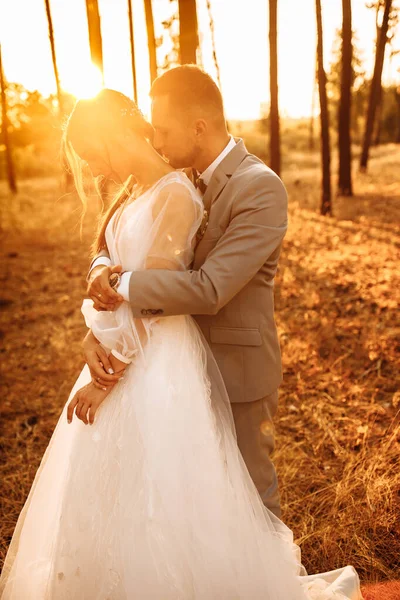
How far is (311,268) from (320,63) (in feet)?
21.7

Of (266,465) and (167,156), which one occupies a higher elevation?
(167,156)

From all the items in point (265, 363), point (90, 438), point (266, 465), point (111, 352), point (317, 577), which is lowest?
point (317, 577)

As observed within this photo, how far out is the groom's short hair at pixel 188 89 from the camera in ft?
7.58

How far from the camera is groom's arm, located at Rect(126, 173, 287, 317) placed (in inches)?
83.8

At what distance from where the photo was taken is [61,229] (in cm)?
1517

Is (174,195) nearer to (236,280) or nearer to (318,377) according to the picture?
(236,280)

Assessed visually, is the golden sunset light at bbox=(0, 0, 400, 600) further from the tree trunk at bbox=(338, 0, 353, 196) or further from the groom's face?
the tree trunk at bbox=(338, 0, 353, 196)

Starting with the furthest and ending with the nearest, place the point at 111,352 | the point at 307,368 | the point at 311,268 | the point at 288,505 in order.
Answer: the point at 311,268
the point at 307,368
the point at 288,505
the point at 111,352

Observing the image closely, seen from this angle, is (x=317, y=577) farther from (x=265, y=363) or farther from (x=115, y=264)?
(x=115, y=264)

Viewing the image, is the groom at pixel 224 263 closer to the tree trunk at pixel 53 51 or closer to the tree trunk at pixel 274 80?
the tree trunk at pixel 274 80

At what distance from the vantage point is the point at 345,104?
564 inches

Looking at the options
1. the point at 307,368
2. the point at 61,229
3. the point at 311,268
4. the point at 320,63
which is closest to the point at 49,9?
the point at 61,229

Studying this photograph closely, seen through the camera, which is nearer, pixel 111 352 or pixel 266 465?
pixel 111 352

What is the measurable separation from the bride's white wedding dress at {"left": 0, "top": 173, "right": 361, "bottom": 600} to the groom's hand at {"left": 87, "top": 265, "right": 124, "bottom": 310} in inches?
3.0
